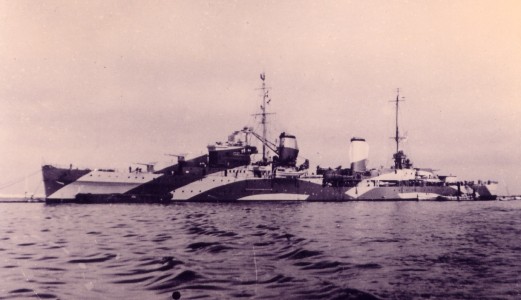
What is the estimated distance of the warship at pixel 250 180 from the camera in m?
37.3

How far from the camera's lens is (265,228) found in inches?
564

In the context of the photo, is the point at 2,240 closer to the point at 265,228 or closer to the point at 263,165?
the point at 265,228

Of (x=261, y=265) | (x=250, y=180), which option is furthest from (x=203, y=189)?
(x=261, y=265)

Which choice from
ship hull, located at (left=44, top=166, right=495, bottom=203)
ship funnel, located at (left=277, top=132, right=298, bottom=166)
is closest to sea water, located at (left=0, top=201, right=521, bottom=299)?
ship hull, located at (left=44, top=166, right=495, bottom=203)

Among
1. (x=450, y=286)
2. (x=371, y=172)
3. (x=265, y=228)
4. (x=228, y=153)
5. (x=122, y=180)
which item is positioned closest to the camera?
(x=450, y=286)

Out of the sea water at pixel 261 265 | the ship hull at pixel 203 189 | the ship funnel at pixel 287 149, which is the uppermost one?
the ship funnel at pixel 287 149

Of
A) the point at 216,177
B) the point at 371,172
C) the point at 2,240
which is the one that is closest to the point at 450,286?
the point at 2,240

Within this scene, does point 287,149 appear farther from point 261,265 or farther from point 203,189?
point 261,265

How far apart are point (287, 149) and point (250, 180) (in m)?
5.80

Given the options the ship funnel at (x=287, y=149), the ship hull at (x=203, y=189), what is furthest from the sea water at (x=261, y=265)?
the ship funnel at (x=287, y=149)

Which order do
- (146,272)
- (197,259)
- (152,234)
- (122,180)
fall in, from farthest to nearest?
1. (122,180)
2. (152,234)
3. (197,259)
4. (146,272)

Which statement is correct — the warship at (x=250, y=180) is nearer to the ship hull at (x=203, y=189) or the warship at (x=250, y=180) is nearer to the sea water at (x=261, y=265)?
the ship hull at (x=203, y=189)

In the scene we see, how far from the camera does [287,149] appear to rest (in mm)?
43344

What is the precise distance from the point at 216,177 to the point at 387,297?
113ft
